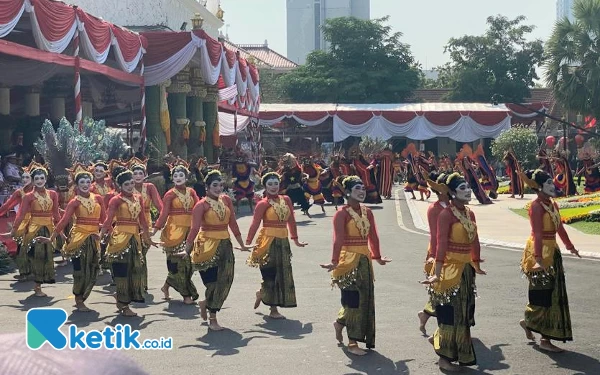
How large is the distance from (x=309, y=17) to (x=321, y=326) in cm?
12633

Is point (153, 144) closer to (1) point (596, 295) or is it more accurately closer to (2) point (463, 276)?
(1) point (596, 295)

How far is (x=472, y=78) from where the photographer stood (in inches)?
2509

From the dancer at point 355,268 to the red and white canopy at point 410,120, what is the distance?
143 feet

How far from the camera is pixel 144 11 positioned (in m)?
38.8

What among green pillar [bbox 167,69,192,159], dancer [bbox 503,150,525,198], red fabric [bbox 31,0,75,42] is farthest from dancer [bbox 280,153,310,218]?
dancer [bbox 503,150,525,198]

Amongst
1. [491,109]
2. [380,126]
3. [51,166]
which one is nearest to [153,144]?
[51,166]

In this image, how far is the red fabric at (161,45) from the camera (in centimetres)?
2856

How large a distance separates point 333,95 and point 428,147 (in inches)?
403

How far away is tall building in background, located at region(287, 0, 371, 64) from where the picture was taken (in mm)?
132000

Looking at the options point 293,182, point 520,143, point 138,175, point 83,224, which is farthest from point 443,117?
point 83,224

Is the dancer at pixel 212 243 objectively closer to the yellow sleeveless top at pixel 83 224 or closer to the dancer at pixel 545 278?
the yellow sleeveless top at pixel 83 224

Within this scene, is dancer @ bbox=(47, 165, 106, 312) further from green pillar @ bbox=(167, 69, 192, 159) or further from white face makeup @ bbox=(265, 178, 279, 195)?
green pillar @ bbox=(167, 69, 192, 159)

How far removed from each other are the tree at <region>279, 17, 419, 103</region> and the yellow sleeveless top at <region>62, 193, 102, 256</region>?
52407 mm

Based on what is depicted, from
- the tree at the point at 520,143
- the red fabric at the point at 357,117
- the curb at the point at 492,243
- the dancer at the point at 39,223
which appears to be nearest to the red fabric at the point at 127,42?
the curb at the point at 492,243
